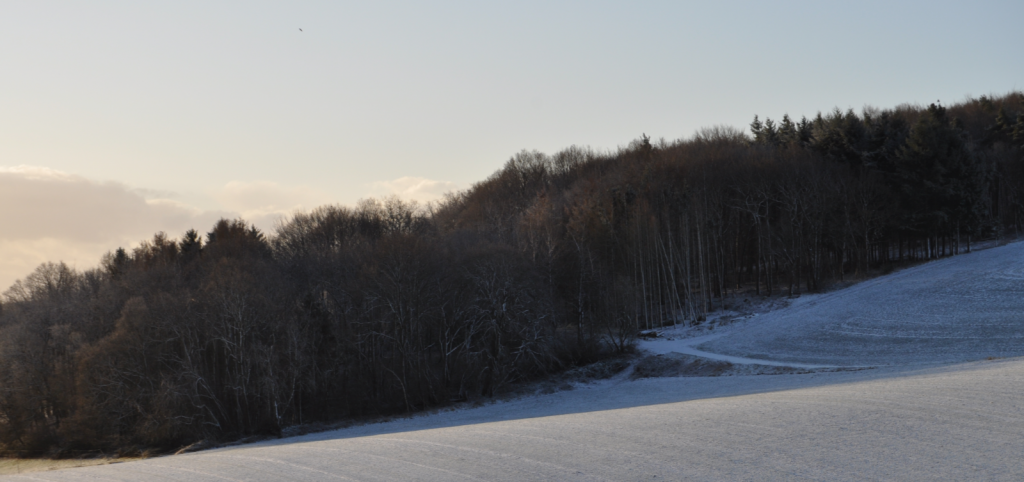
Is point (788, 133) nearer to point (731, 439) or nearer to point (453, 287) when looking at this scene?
point (453, 287)

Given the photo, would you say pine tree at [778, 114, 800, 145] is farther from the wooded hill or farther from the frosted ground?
the frosted ground

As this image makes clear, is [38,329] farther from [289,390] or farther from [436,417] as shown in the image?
[436,417]

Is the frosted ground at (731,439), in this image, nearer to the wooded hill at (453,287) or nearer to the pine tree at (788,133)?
the wooded hill at (453,287)

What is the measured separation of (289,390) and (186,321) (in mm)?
8251

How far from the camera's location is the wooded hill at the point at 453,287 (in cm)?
4466

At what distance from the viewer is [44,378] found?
48.3 m

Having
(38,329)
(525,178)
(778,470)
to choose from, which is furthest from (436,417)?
(525,178)

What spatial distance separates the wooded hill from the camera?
4466 centimetres

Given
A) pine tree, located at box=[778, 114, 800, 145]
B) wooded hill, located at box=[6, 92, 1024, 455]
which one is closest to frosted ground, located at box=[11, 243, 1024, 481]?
wooded hill, located at box=[6, 92, 1024, 455]

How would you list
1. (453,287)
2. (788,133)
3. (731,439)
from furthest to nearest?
(788,133) < (453,287) < (731,439)

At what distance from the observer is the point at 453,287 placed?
49.7m

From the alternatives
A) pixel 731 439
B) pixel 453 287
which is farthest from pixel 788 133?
pixel 731 439

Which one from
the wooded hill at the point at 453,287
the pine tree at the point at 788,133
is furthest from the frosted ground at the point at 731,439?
the pine tree at the point at 788,133

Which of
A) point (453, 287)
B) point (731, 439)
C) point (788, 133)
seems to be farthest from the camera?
point (788, 133)
